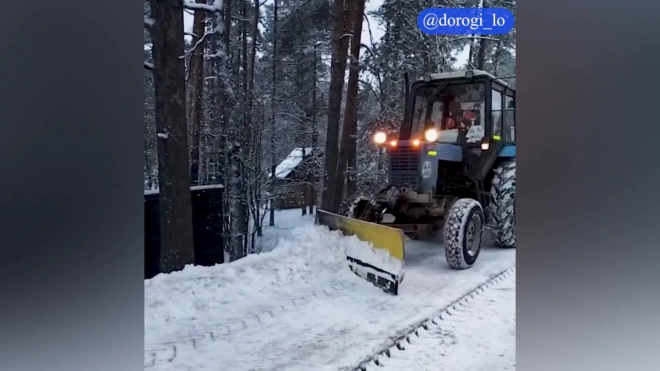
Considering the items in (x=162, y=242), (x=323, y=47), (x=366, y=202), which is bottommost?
(x=162, y=242)

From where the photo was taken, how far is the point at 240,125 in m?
1.66

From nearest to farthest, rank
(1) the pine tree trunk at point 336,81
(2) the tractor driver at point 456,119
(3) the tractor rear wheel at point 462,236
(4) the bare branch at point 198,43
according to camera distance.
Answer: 1. (4) the bare branch at point 198,43
2. (1) the pine tree trunk at point 336,81
3. (3) the tractor rear wheel at point 462,236
4. (2) the tractor driver at point 456,119

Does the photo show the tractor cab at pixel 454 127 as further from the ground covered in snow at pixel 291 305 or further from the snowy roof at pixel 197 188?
the snowy roof at pixel 197 188

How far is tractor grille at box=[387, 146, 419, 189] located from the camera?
177cm

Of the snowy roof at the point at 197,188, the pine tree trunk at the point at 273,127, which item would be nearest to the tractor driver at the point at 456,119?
the pine tree trunk at the point at 273,127

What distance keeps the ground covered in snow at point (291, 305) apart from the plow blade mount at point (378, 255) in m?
0.03

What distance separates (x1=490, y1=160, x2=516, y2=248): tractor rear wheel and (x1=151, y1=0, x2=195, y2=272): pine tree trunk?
1.10 m

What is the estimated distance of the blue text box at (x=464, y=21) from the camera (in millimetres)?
1693
